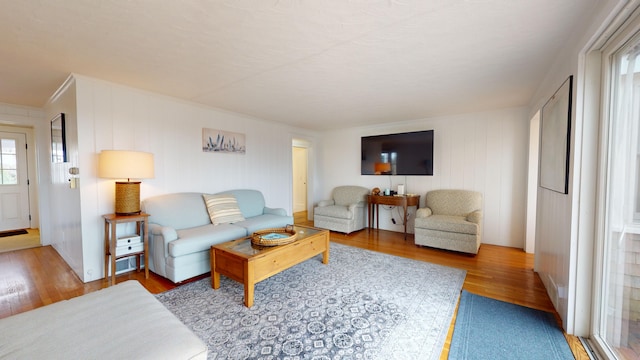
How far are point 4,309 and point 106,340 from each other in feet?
7.64

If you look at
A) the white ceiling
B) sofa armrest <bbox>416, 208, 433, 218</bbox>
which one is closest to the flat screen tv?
sofa armrest <bbox>416, 208, 433, 218</bbox>

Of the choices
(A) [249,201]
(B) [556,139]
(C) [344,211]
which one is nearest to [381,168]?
(C) [344,211]

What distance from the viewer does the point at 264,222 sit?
3.52 meters

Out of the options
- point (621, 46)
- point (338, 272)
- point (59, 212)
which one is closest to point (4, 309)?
point (59, 212)

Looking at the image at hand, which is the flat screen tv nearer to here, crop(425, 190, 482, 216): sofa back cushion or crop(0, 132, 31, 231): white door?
crop(425, 190, 482, 216): sofa back cushion

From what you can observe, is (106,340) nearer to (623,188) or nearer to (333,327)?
(333,327)

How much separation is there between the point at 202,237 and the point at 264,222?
927mm

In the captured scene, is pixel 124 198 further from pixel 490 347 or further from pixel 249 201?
pixel 490 347

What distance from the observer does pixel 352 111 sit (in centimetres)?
404

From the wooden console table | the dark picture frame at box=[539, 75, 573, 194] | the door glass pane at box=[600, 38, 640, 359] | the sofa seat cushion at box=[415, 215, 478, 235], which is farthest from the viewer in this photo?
the wooden console table

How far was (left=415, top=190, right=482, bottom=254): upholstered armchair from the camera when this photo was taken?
3506 millimetres

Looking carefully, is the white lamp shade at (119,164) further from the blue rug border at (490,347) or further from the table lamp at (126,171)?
the blue rug border at (490,347)

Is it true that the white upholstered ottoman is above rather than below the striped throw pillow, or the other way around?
below

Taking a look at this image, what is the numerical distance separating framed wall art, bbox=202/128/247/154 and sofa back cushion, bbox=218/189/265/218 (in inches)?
27.1
